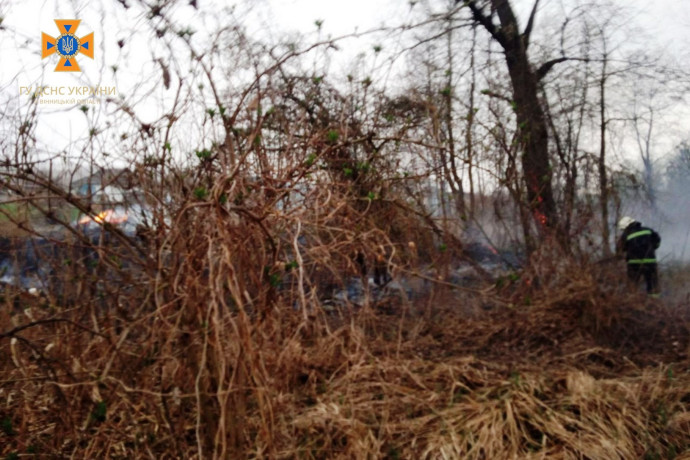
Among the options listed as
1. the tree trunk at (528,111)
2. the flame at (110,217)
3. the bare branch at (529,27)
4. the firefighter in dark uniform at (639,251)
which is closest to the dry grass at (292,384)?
the flame at (110,217)

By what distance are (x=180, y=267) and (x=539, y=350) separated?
3823 millimetres

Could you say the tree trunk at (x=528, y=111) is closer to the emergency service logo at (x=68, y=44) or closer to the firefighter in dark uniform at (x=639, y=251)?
the firefighter in dark uniform at (x=639, y=251)

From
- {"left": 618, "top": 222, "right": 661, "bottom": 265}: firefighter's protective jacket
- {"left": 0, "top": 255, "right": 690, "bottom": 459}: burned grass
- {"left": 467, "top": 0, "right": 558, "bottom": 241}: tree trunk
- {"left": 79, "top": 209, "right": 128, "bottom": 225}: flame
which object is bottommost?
{"left": 0, "top": 255, "right": 690, "bottom": 459}: burned grass

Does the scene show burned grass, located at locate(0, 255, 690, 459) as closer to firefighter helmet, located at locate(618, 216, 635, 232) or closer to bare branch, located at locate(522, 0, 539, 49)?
firefighter helmet, located at locate(618, 216, 635, 232)

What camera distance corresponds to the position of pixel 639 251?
6727 millimetres

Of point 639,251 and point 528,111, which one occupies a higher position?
point 528,111

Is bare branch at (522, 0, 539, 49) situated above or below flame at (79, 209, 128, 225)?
above

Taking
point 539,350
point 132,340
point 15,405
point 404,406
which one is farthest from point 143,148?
point 539,350

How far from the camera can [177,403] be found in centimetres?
295

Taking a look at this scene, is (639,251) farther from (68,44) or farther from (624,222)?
(68,44)

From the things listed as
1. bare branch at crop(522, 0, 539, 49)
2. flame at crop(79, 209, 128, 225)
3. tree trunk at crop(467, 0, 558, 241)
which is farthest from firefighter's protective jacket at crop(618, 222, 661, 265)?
flame at crop(79, 209, 128, 225)

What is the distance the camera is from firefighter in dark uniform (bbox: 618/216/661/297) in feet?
21.0

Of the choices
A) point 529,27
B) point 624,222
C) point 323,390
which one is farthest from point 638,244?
point 323,390

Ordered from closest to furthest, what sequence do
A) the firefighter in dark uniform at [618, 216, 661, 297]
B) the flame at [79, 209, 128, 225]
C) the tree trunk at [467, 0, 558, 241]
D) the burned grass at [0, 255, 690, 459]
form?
the burned grass at [0, 255, 690, 459], the flame at [79, 209, 128, 225], the firefighter in dark uniform at [618, 216, 661, 297], the tree trunk at [467, 0, 558, 241]
